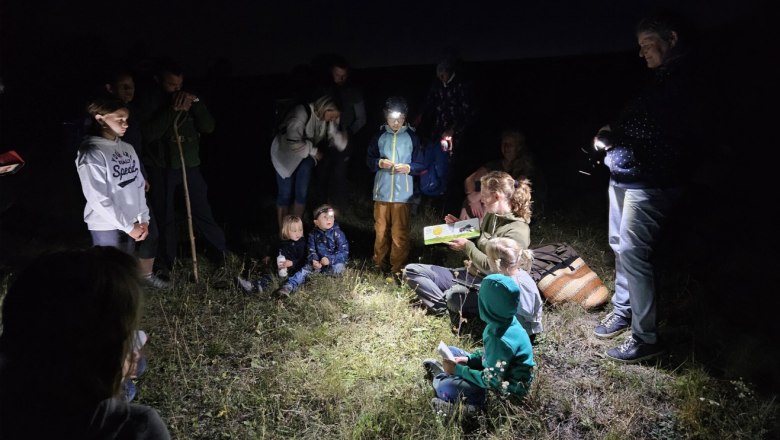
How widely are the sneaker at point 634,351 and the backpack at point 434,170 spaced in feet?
11.3

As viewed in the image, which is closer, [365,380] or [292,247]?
[365,380]

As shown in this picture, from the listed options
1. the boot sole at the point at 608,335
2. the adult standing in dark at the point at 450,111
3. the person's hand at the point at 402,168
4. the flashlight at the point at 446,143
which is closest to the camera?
the boot sole at the point at 608,335

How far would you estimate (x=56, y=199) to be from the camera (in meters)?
7.59

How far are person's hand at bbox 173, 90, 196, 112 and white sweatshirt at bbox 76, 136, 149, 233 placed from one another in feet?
2.05

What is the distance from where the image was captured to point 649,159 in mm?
3619

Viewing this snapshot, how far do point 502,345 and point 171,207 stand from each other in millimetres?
3892

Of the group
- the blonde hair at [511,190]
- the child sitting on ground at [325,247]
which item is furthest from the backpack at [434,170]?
the blonde hair at [511,190]

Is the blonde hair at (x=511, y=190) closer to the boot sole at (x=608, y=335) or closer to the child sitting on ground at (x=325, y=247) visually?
the boot sole at (x=608, y=335)

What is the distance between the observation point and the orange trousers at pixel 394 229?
5.48 metres

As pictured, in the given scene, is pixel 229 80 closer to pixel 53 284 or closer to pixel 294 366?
pixel 294 366

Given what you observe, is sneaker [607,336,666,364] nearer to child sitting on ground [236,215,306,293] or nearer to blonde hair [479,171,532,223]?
blonde hair [479,171,532,223]

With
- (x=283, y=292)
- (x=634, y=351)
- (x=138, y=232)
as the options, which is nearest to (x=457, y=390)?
(x=634, y=351)

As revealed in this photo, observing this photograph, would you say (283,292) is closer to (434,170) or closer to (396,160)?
(396,160)

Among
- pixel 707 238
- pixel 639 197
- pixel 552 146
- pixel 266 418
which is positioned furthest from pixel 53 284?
pixel 552 146
